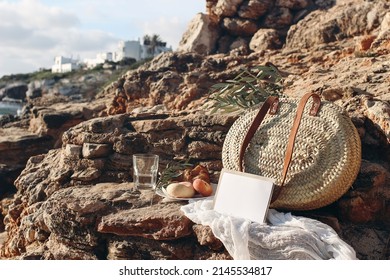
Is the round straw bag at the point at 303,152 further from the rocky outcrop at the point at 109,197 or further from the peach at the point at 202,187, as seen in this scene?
the rocky outcrop at the point at 109,197

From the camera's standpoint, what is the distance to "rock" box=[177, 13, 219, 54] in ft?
38.5

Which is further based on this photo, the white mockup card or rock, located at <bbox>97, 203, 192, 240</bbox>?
rock, located at <bbox>97, 203, 192, 240</bbox>

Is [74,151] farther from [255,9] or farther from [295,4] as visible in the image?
[295,4]

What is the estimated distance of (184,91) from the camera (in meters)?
7.03

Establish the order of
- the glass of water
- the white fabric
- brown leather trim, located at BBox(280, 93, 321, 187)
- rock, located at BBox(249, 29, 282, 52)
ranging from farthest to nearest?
rock, located at BBox(249, 29, 282, 52)
the glass of water
brown leather trim, located at BBox(280, 93, 321, 187)
the white fabric

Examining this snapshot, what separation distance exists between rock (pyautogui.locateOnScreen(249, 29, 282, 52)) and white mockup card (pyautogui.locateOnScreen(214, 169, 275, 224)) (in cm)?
752

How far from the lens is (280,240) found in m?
2.37

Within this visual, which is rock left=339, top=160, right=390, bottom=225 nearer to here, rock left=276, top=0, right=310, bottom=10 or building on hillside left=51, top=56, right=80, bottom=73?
rock left=276, top=0, right=310, bottom=10

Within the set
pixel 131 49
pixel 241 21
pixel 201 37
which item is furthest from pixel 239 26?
pixel 131 49

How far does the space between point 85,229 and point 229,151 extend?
0.99m

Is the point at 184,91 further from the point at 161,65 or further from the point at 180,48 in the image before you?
the point at 180,48

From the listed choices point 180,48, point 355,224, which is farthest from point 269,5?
point 355,224

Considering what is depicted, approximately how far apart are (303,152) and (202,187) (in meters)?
0.64

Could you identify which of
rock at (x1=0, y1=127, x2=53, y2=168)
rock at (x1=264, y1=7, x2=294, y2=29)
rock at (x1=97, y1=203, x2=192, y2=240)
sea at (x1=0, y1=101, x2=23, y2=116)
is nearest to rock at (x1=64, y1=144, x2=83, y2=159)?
rock at (x1=97, y1=203, x2=192, y2=240)
